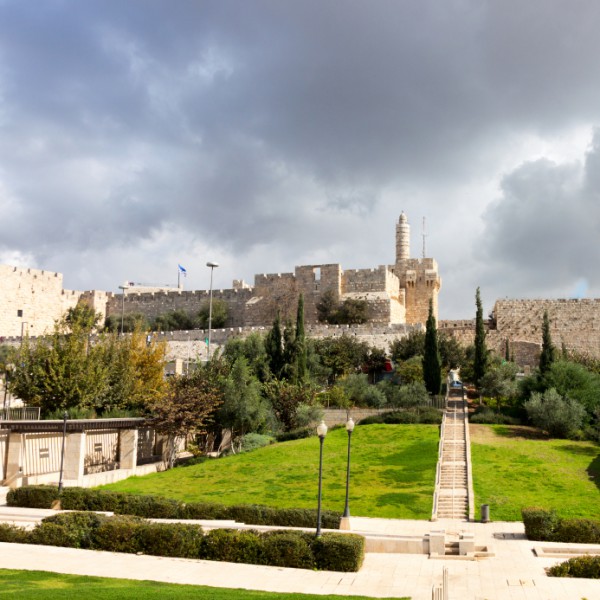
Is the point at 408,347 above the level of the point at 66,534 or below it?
above

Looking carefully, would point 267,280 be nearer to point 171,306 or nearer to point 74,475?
point 171,306

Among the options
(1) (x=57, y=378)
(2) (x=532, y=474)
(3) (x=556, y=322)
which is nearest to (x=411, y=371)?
(2) (x=532, y=474)

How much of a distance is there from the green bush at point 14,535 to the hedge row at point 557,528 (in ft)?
37.1

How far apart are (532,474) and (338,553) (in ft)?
38.4

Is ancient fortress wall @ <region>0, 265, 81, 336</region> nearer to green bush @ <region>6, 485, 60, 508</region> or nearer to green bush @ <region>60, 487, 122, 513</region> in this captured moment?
green bush @ <region>6, 485, 60, 508</region>

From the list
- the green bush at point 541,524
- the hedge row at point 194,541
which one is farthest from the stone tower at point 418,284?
the hedge row at point 194,541

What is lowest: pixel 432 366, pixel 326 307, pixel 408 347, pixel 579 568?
pixel 579 568

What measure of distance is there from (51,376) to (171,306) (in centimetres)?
3121

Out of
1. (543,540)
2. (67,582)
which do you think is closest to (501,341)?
(543,540)

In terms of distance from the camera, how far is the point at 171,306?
60250mm

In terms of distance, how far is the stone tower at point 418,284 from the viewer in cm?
5641

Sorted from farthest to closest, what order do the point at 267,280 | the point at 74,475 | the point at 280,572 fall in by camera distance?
1. the point at 267,280
2. the point at 74,475
3. the point at 280,572

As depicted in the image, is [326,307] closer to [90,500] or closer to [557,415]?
[557,415]

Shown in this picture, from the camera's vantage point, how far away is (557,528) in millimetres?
17734
